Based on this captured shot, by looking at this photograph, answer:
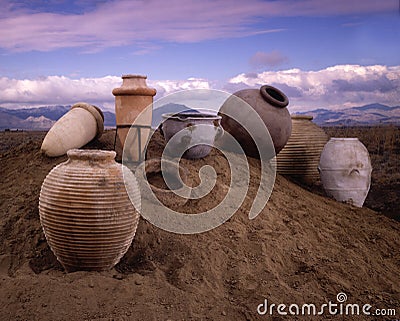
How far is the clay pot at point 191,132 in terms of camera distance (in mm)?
6195

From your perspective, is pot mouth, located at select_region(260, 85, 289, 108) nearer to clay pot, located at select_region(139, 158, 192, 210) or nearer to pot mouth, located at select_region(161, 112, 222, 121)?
pot mouth, located at select_region(161, 112, 222, 121)

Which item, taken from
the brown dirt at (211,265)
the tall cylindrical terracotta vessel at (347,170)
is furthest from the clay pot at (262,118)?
the brown dirt at (211,265)

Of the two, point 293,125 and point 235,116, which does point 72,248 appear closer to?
point 235,116

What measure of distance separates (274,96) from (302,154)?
1128 mm

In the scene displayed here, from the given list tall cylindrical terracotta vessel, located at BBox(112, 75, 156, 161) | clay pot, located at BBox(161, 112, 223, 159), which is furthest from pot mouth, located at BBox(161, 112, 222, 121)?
tall cylindrical terracotta vessel, located at BBox(112, 75, 156, 161)

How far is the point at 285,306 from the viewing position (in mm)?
3920

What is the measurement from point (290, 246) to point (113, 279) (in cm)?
213

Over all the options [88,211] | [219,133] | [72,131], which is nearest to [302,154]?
[219,133]

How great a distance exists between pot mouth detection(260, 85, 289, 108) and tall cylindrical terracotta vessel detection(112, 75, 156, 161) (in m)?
2.19

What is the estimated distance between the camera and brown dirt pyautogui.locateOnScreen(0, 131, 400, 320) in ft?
11.6

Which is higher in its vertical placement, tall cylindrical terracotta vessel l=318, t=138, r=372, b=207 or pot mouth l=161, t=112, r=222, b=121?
pot mouth l=161, t=112, r=222, b=121

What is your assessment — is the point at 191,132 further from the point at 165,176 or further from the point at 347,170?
the point at 347,170

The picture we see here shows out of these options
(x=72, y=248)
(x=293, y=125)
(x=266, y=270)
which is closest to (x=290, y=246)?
(x=266, y=270)

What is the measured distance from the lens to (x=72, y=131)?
6.02 metres
